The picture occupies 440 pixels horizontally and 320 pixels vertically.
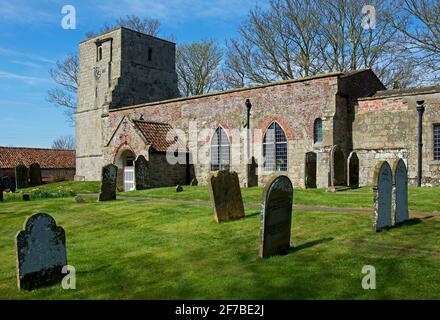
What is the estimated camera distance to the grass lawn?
5.96 metres

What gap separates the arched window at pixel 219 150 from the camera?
81.5 ft

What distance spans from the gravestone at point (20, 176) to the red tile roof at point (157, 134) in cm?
1050

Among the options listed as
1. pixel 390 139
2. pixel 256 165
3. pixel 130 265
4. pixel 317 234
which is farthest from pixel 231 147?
pixel 130 265

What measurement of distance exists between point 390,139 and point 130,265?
16.4 m

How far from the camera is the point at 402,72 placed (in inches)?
1310

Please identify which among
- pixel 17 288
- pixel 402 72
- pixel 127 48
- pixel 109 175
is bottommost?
pixel 17 288

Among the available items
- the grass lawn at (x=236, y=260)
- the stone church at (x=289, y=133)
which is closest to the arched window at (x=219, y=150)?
the stone church at (x=289, y=133)

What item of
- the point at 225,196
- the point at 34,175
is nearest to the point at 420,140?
the point at 225,196

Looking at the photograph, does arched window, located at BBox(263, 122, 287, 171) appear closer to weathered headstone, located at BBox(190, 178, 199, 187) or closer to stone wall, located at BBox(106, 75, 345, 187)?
stone wall, located at BBox(106, 75, 345, 187)

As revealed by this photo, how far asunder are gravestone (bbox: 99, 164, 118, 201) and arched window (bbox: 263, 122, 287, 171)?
8903 millimetres

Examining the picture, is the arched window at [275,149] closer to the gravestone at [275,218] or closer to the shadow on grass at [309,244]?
the shadow on grass at [309,244]

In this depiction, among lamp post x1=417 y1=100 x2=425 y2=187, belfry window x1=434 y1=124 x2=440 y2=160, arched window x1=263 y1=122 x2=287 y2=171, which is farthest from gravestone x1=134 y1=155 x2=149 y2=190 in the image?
belfry window x1=434 y1=124 x2=440 y2=160

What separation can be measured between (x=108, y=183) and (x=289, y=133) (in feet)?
32.0
